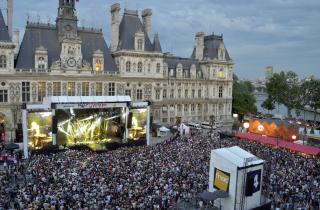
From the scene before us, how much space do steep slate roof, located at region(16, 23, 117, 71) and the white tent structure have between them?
3559cm

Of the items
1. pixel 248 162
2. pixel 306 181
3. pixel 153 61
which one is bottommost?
pixel 306 181

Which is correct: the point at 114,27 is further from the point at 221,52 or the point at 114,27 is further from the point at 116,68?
the point at 221,52

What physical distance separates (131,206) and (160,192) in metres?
4.04

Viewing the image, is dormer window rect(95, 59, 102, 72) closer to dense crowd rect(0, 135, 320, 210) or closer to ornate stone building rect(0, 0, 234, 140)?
ornate stone building rect(0, 0, 234, 140)

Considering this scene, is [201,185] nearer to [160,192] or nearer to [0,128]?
[160,192]

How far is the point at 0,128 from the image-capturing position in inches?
2009

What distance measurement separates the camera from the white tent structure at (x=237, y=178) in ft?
89.8

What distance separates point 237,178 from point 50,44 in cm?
3979

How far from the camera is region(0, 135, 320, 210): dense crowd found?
25.5 meters

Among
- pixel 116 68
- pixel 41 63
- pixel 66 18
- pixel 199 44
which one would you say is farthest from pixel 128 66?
pixel 199 44

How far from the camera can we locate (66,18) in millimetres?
57875

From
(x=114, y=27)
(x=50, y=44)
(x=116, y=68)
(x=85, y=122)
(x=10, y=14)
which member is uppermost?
(x=10, y=14)

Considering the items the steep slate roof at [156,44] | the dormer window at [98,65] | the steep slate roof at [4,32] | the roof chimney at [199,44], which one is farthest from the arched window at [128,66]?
the roof chimney at [199,44]

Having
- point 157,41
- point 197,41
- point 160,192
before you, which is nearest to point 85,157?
point 160,192
